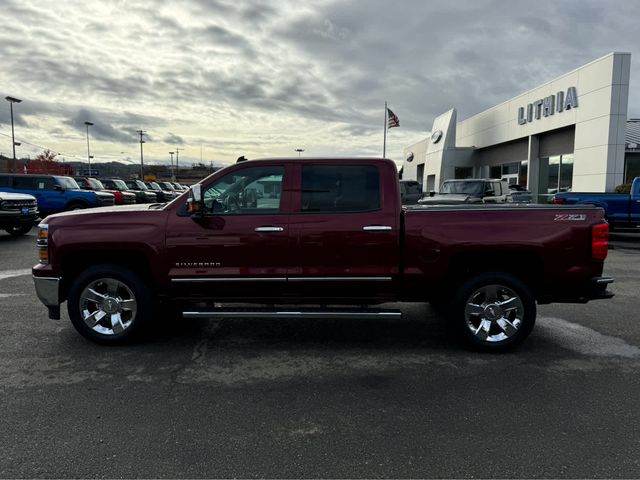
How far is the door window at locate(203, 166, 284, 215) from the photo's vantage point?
4969mm

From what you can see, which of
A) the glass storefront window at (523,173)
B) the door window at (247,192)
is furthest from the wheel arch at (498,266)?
the glass storefront window at (523,173)

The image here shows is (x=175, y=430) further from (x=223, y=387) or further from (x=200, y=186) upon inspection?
(x=200, y=186)

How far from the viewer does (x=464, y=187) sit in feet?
57.9

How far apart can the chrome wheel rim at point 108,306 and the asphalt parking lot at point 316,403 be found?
245 millimetres

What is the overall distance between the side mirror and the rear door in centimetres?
90

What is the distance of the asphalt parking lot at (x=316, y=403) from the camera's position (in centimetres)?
300

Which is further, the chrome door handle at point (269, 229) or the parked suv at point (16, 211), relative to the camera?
the parked suv at point (16, 211)

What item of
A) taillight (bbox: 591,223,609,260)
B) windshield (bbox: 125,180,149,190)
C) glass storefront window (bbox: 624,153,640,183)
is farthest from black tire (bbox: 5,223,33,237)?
glass storefront window (bbox: 624,153,640,183)

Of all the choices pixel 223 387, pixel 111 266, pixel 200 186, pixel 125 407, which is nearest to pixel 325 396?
pixel 223 387

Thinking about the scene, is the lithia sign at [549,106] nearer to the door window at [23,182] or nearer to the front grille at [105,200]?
the front grille at [105,200]

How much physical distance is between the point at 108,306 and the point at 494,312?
3.89 m

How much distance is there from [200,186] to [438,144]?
35.6 meters

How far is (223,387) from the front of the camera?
13.5ft

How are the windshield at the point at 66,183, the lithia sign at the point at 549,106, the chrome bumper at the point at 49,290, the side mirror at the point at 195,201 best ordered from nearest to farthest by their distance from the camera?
the side mirror at the point at 195,201, the chrome bumper at the point at 49,290, the windshield at the point at 66,183, the lithia sign at the point at 549,106
